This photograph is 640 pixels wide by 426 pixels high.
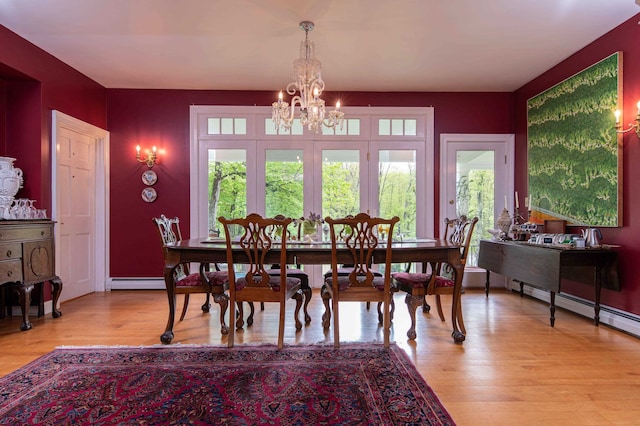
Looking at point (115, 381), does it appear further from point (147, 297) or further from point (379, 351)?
point (147, 297)

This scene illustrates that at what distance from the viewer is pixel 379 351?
2604 millimetres

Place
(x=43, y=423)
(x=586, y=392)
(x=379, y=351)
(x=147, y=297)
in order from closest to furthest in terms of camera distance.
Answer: (x=43, y=423) → (x=586, y=392) → (x=379, y=351) → (x=147, y=297)

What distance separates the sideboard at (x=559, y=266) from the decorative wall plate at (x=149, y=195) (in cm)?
439

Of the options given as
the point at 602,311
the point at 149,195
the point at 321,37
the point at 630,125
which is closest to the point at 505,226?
the point at 602,311

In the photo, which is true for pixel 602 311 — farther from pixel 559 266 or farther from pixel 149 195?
pixel 149 195

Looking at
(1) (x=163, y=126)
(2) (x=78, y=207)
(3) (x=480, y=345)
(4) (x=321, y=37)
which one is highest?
(4) (x=321, y=37)

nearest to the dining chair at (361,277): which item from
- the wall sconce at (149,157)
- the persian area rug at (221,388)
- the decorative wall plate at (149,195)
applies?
the persian area rug at (221,388)

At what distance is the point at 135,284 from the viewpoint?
477cm

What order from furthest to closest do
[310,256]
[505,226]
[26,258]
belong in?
[505,226], [26,258], [310,256]

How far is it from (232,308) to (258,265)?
360 millimetres

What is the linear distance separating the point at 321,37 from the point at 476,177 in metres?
2.89

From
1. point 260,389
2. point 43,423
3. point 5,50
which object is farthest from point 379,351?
point 5,50

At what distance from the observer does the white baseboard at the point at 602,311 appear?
3023 mm

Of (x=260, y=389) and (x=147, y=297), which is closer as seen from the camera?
(x=260, y=389)
